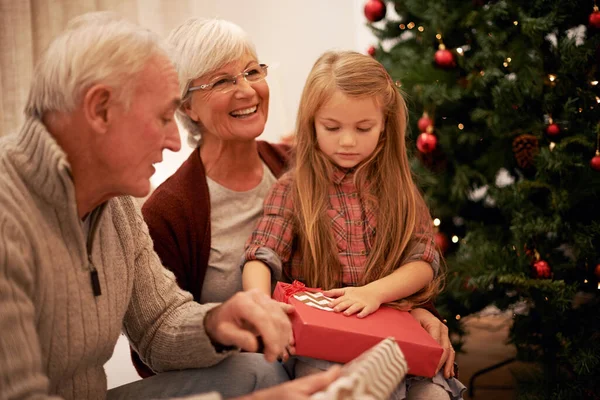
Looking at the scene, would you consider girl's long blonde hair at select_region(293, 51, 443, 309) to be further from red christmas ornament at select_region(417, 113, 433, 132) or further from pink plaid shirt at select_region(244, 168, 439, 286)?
red christmas ornament at select_region(417, 113, 433, 132)

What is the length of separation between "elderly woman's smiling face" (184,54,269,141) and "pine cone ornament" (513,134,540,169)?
3.47 feet

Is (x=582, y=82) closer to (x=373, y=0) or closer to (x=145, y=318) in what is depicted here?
(x=373, y=0)

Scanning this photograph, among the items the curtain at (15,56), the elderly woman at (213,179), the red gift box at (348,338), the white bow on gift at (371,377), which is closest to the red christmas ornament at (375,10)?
the elderly woman at (213,179)

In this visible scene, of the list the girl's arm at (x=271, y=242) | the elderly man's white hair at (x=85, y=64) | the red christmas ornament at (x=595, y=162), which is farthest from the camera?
the red christmas ornament at (x=595, y=162)

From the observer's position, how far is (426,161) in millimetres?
2875

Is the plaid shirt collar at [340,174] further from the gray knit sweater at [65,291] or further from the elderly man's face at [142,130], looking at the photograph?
the elderly man's face at [142,130]

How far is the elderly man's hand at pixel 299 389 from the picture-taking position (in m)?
1.16

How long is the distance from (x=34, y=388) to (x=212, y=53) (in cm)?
122

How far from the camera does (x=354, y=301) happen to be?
68.8 inches

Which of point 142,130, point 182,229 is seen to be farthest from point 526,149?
point 142,130

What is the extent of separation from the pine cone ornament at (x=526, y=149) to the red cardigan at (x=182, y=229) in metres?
0.85

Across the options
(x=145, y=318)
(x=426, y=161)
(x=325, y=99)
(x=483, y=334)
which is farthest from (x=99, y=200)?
(x=483, y=334)

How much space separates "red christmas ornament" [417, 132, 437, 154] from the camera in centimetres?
274

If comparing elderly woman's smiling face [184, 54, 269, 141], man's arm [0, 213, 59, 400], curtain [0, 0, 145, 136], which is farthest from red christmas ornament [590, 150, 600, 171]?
curtain [0, 0, 145, 136]
